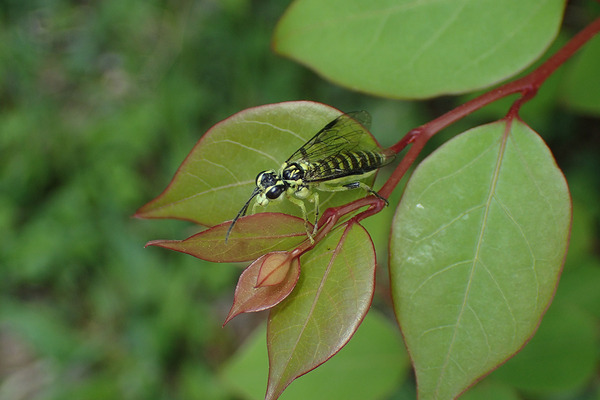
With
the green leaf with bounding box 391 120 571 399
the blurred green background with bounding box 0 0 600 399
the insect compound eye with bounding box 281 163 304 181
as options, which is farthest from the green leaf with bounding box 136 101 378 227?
the blurred green background with bounding box 0 0 600 399

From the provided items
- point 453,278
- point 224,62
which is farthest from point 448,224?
point 224,62

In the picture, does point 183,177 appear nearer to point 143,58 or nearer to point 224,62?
point 224,62

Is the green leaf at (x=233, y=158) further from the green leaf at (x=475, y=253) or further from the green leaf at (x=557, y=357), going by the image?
the green leaf at (x=557, y=357)

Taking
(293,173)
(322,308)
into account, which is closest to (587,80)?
(293,173)

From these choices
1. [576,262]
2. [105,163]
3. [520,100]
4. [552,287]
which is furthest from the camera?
[105,163]

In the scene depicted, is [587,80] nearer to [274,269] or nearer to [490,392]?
[490,392]
